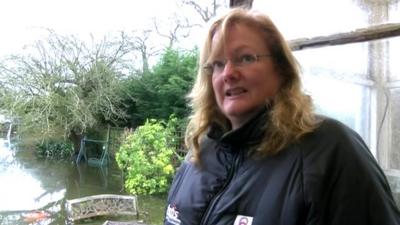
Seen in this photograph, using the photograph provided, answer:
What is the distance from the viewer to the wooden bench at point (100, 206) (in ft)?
12.0

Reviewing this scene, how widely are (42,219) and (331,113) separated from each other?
3021 mm

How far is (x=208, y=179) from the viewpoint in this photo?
550 mm

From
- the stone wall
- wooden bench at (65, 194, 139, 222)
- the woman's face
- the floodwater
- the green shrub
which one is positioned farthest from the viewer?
the green shrub

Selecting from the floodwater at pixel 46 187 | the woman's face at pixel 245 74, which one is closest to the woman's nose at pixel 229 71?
the woman's face at pixel 245 74

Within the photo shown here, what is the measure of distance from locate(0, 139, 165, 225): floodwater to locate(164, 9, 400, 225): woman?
9.35 feet

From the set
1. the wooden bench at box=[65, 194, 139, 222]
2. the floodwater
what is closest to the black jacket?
the floodwater

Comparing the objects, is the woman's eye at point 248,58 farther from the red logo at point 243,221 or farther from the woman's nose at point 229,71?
the red logo at point 243,221

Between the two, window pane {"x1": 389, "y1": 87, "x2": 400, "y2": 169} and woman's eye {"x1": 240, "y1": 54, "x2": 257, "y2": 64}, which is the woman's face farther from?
window pane {"x1": 389, "y1": 87, "x2": 400, "y2": 169}

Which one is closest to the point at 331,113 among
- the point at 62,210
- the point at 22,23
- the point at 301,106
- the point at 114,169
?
the point at 301,106

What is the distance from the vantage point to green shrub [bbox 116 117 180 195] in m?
4.36

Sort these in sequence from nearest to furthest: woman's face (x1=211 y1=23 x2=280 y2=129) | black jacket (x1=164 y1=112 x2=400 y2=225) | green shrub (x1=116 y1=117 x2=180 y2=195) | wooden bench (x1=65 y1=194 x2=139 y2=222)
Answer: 1. black jacket (x1=164 y1=112 x2=400 y2=225)
2. woman's face (x1=211 y1=23 x2=280 y2=129)
3. wooden bench (x1=65 y1=194 x2=139 y2=222)
4. green shrub (x1=116 y1=117 x2=180 y2=195)

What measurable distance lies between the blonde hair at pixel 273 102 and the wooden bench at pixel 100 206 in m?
3.25

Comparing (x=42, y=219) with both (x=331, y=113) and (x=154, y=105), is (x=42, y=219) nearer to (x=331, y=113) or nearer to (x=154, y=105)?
(x=154, y=105)

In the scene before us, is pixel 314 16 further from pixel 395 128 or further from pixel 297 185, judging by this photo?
pixel 297 185
